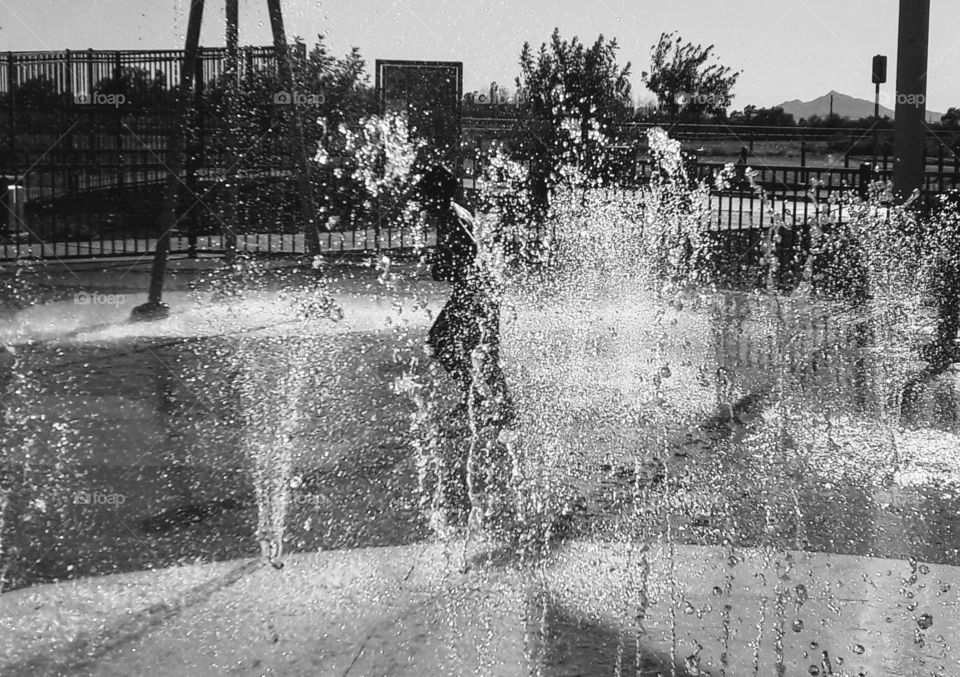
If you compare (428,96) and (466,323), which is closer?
(466,323)

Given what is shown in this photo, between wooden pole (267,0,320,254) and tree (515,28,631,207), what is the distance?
306cm

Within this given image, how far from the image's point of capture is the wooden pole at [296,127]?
1127cm

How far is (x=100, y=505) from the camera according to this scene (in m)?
5.02

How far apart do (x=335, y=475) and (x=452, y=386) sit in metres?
1.88

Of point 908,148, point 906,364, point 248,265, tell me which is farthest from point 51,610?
point 248,265

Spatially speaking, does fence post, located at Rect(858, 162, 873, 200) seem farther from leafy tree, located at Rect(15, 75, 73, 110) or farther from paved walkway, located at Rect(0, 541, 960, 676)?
paved walkway, located at Rect(0, 541, 960, 676)

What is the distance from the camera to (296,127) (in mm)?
12656

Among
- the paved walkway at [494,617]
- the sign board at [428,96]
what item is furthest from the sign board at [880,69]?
the paved walkway at [494,617]

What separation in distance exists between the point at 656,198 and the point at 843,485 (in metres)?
10.4

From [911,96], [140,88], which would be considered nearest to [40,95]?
[140,88]

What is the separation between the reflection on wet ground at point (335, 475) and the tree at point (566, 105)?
6858mm

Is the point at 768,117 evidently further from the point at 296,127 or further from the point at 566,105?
the point at 296,127

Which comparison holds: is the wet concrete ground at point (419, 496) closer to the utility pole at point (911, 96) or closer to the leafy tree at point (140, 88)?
the utility pole at point (911, 96)

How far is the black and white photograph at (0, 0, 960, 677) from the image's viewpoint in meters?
3.54
